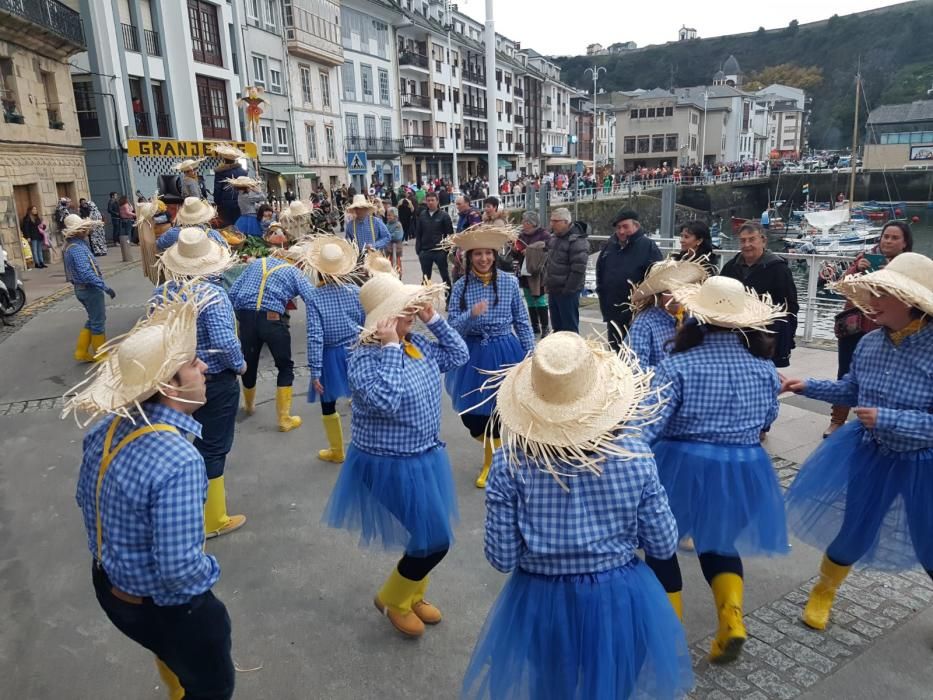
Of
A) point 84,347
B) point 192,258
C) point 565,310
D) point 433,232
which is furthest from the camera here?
point 433,232

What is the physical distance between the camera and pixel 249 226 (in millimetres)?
8930

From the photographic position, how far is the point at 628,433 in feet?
7.57

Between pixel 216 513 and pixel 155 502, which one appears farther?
pixel 216 513

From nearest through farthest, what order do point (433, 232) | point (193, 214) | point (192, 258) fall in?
point (192, 258) < point (193, 214) < point (433, 232)

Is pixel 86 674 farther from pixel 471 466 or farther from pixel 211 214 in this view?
pixel 211 214

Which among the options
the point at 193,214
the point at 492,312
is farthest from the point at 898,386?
the point at 193,214

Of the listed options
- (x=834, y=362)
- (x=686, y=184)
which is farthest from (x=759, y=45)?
(x=834, y=362)

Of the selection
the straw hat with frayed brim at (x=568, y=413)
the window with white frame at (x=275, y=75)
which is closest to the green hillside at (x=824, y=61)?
the window with white frame at (x=275, y=75)

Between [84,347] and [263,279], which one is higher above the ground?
[263,279]

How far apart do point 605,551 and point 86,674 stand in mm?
2833

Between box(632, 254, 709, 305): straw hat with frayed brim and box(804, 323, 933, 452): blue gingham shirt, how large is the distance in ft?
3.85

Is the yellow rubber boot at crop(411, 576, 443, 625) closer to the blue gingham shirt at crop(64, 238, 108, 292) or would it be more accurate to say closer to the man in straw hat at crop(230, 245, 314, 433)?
the man in straw hat at crop(230, 245, 314, 433)

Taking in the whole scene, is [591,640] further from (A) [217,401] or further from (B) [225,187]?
(B) [225,187]

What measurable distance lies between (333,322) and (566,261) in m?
3.32
